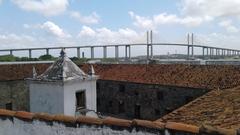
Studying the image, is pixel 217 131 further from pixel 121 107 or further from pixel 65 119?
pixel 121 107

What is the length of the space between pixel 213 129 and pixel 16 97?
100 feet

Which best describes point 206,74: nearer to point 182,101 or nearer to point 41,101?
point 182,101

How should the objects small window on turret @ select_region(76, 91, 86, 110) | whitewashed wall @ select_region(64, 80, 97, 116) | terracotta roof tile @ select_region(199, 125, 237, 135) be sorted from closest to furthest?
terracotta roof tile @ select_region(199, 125, 237, 135)
whitewashed wall @ select_region(64, 80, 97, 116)
small window on turret @ select_region(76, 91, 86, 110)

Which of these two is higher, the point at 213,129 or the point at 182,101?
the point at 213,129

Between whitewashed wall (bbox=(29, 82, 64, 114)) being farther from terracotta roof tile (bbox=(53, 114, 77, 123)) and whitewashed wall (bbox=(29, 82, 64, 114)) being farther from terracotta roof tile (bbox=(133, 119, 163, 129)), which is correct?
terracotta roof tile (bbox=(133, 119, 163, 129))

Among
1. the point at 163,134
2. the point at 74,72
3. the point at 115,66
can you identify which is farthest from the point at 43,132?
the point at 115,66

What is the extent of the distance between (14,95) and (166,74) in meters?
14.9

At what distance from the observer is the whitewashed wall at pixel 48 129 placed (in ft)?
21.9

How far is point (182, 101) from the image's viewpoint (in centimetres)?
3016

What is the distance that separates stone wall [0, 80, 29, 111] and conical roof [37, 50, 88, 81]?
1668 centimetres

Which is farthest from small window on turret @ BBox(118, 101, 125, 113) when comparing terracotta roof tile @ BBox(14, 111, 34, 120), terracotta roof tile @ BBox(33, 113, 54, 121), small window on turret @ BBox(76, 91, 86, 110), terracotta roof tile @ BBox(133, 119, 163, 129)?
terracotta roof tile @ BBox(133, 119, 163, 129)

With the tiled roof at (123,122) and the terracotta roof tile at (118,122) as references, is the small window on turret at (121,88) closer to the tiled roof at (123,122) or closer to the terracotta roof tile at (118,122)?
the tiled roof at (123,122)

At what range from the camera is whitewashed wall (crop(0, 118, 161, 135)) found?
21.9ft

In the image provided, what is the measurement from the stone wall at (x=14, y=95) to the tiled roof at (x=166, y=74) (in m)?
0.62
